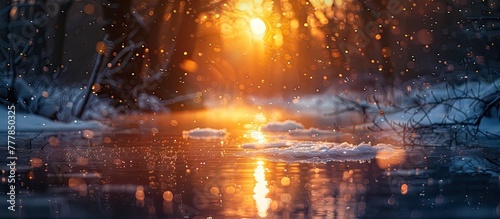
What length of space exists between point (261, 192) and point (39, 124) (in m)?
15.6

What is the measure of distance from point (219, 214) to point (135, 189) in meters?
2.55

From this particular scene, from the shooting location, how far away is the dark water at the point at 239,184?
9.34 meters

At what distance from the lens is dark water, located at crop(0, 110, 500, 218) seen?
30.7 feet

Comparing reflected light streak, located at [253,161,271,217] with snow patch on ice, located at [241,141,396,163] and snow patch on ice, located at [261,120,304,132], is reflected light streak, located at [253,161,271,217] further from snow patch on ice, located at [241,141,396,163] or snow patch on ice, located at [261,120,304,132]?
snow patch on ice, located at [261,120,304,132]

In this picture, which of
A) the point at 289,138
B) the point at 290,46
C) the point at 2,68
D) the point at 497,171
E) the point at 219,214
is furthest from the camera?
the point at 290,46

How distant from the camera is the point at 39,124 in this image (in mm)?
25031

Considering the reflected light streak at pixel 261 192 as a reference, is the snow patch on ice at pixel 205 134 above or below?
above

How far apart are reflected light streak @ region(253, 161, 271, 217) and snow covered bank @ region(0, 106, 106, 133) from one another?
12087mm

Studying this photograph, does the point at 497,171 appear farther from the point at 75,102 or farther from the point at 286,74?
the point at 286,74

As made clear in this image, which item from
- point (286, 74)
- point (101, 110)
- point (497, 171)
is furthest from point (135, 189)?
point (286, 74)

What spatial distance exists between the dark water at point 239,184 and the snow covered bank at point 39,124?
20.9 feet

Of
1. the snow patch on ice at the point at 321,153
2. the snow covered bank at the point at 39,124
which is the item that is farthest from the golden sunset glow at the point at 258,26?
the snow patch on ice at the point at 321,153

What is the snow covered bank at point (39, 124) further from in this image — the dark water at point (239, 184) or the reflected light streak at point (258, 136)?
the dark water at point (239, 184)

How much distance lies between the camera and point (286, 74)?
50000 millimetres
